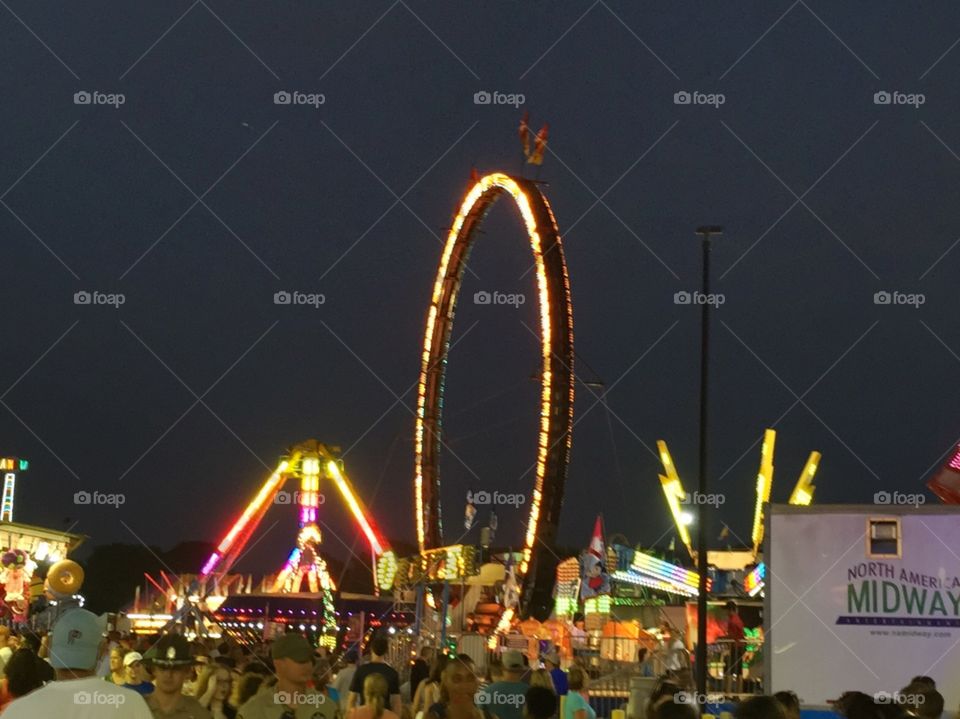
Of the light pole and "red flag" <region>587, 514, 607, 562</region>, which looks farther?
"red flag" <region>587, 514, 607, 562</region>

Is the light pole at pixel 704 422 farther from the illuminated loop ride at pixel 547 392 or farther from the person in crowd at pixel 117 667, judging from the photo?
the illuminated loop ride at pixel 547 392

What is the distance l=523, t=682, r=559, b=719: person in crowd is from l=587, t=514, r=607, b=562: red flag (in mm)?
32917

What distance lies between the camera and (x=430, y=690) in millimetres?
13469

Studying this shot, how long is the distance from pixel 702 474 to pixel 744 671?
3.46 metres

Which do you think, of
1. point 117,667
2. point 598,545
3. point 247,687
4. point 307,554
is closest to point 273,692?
point 247,687

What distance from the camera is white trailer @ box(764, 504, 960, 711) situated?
12.6 metres

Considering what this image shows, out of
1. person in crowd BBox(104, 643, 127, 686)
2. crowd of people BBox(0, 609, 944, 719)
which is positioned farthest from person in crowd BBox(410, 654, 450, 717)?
person in crowd BBox(104, 643, 127, 686)

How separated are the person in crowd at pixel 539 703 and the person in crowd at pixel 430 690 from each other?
440cm

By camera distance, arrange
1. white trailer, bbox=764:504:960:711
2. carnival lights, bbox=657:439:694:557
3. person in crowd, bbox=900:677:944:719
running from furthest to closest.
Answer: carnival lights, bbox=657:439:694:557, white trailer, bbox=764:504:960:711, person in crowd, bbox=900:677:944:719

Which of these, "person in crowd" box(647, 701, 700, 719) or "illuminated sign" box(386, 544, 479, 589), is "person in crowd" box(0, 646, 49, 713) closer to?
"person in crowd" box(647, 701, 700, 719)

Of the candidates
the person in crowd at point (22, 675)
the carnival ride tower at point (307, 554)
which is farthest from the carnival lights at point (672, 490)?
the person in crowd at point (22, 675)

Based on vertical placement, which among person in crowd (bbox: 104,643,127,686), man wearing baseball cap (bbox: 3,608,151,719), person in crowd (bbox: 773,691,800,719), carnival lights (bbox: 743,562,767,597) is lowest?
man wearing baseball cap (bbox: 3,608,151,719)

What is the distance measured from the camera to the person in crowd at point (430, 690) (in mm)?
13266

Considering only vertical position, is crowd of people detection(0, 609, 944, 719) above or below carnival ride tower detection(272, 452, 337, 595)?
below
